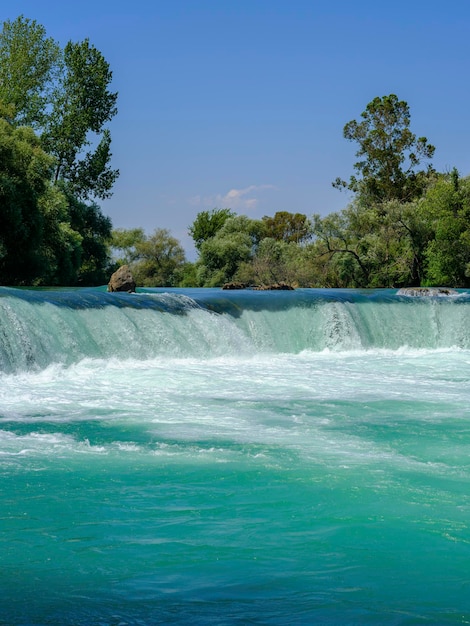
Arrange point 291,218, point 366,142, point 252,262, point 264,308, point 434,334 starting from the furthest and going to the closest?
point 291,218, point 366,142, point 252,262, point 434,334, point 264,308

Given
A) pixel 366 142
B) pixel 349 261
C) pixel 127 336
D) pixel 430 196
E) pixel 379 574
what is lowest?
pixel 379 574

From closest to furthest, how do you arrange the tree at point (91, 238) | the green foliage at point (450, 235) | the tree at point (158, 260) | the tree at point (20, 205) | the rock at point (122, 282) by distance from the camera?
the rock at point (122, 282)
the tree at point (20, 205)
the green foliage at point (450, 235)
the tree at point (91, 238)
the tree at point (158, 260)

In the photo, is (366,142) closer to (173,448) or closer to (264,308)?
(264,308)

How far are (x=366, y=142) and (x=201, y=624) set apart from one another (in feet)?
171

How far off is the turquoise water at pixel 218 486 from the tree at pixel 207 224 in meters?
43.0

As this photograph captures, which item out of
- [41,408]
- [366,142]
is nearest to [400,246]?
[366,142]

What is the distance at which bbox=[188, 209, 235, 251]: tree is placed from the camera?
57.9m

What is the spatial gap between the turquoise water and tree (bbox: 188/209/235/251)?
43030 millimetres

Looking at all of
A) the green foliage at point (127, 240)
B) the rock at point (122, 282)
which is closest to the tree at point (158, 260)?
the green foliage at point (127, 240)

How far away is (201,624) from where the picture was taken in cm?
399

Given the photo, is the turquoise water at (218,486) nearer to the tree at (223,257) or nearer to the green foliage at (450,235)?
the green foliage at (450,235)

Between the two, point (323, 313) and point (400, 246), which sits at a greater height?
point (400, 246)

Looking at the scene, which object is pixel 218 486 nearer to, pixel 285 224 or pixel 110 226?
pixel 110 226

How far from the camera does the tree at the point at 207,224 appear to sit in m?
57.9
